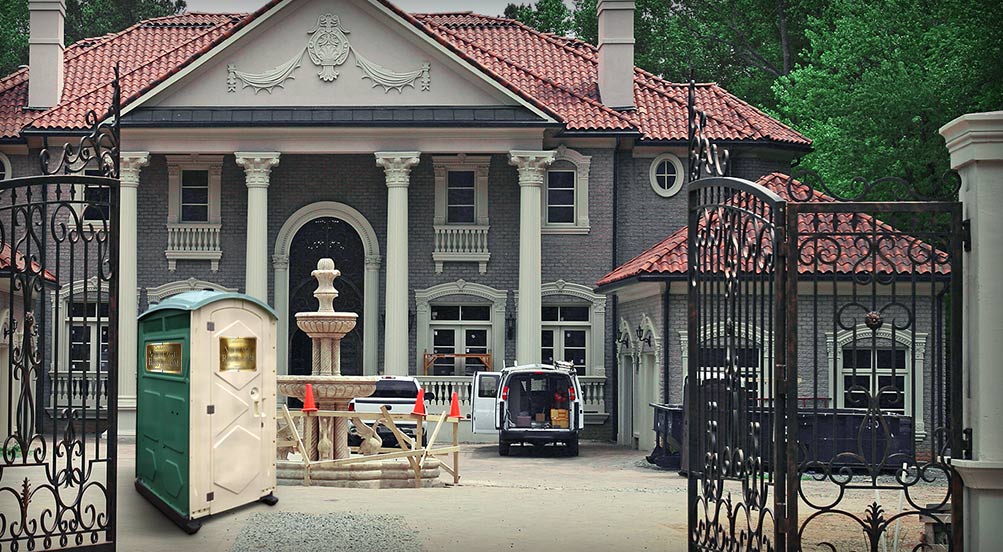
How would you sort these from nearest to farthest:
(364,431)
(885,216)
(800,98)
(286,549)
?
(286,549), (364,431), (885,216), (800,98)

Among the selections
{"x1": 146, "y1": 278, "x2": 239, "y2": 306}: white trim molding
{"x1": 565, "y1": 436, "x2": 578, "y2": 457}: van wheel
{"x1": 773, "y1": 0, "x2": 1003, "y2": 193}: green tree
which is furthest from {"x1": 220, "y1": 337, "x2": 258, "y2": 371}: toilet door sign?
{"x1": 773, "y1": 0, "x2": 1003, "y2": 193}: green tree

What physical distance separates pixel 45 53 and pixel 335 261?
30.9 ft

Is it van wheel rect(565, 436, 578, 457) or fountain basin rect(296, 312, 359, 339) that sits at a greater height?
fountain basin rect(296, 312, 359, 339)

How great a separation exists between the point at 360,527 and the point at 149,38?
30362 millimetres

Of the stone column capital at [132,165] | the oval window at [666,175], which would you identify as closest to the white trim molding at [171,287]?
the stone column capital at [132,165]

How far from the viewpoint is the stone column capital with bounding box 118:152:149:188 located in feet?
110

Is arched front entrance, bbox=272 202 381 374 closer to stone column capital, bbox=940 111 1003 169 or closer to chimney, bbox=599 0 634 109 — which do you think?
chimney, bbox=599 0 634 109

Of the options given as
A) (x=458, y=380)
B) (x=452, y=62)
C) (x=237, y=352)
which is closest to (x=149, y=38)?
(x=452, y=62)

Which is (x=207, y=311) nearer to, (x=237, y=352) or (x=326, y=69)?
(x=237, y=352)

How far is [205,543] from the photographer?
13.2 m

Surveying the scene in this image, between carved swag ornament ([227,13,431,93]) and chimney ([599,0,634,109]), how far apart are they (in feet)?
17.7

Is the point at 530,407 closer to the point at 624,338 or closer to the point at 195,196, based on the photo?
the point at 624,338

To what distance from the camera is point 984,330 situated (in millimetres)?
9422

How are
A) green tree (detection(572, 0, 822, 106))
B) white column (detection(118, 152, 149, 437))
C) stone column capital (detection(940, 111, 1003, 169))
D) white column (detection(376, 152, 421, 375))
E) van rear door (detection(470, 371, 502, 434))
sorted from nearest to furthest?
stone column capital (detection(940, 111, 1003, 169)) < van rear door (detection(470, 371, 502, 434)) < white column (detection(118, 152, 149, 437)) < white column (detection(376, 152, 421, 375)) < green tree (detection(572, 0, 822, 106))
